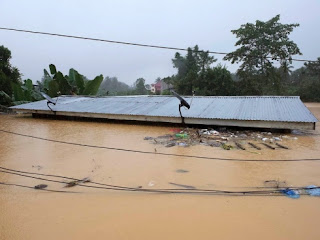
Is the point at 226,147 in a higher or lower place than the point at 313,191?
higher

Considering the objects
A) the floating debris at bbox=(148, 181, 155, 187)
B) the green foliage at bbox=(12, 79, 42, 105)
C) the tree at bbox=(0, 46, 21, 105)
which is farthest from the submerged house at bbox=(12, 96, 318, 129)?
the floating debris at bbox=(148, 181, 155, 187)

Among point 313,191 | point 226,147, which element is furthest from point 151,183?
point 226,147

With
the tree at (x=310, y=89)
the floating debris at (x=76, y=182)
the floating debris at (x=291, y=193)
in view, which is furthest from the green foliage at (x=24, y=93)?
the tree at (x=310, y=89)

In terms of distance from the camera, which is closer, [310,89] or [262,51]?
[262,51]

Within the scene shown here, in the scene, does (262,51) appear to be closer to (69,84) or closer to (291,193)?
(69,84)

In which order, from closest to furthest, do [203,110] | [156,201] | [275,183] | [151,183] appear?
[156,201] → [275,183] → [151,183] → [203,110]

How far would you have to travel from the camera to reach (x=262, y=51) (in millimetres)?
20766

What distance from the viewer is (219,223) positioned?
3332mm

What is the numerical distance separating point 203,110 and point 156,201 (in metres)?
6.40

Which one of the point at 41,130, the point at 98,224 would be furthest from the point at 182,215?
the point at 41,130

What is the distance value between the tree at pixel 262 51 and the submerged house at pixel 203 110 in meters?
11.2

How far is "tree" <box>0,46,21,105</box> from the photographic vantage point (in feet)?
53.9

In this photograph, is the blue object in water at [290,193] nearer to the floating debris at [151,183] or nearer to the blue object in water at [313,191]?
the blue object in water at [313,191]

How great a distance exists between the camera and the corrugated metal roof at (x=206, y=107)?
8641 mm
